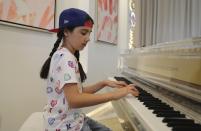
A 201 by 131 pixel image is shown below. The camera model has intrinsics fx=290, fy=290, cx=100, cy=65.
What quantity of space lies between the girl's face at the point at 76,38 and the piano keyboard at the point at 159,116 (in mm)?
402

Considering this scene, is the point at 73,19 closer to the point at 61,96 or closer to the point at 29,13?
the point at 61,96

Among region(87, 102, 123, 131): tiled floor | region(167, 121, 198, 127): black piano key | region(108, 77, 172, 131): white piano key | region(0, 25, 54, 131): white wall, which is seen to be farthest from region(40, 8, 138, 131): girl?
region(87, 102, 123, 131): tiled floor

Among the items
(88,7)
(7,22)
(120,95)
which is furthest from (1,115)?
(88,7)

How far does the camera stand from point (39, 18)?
8.48ft

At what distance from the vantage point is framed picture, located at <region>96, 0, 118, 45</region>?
4066mm

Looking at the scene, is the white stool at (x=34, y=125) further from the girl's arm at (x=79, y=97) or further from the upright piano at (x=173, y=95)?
the upright piano at (x=173, y=95)

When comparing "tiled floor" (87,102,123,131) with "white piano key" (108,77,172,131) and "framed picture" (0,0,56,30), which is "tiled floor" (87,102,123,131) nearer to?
"framed picture" (0,0,56,30)

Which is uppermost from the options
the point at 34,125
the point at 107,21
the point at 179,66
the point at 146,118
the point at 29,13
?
the point at 107,21

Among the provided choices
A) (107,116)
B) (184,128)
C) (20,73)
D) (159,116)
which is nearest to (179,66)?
(159,116)

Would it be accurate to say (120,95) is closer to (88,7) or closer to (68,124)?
(68,124)

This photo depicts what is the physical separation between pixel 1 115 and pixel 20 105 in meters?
0.26

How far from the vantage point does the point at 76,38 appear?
5.17ft

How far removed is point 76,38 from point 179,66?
63cm

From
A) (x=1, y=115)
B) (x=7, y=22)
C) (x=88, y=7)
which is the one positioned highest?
(x=88, y=7)
